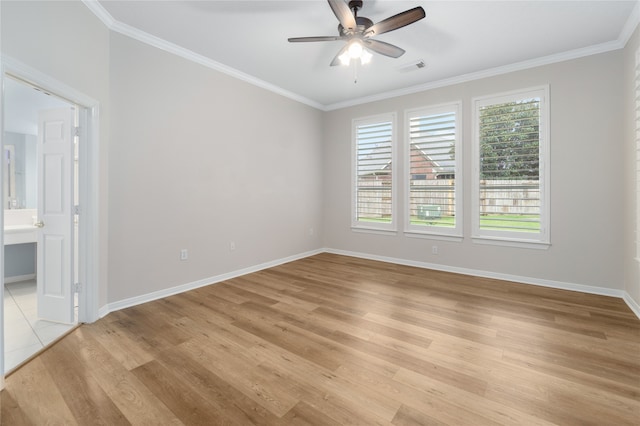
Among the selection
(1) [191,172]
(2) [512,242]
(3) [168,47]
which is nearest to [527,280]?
(2) [512,242]

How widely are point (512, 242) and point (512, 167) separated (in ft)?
3.52

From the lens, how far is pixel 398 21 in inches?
96.0

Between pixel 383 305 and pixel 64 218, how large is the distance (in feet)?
11.0

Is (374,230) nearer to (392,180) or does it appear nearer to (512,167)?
(392,180)

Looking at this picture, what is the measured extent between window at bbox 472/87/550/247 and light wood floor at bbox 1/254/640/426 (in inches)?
41.4

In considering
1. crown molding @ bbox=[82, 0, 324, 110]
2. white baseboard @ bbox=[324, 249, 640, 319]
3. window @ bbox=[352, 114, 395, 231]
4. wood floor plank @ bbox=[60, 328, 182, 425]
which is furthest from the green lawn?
wood floor plank @ bbox=[60, 328, 182, 425]

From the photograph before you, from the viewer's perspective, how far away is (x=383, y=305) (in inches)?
125

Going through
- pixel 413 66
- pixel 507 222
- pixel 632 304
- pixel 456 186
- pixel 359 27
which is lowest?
pixel 632 304

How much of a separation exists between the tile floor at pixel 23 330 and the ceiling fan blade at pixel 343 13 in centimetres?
361

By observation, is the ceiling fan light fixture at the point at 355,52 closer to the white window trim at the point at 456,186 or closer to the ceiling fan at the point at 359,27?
the ceiling fan at the point at 359,27

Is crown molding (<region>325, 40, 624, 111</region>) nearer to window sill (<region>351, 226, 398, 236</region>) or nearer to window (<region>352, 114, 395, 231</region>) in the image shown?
window (<region>352, 114, 395, 231</region>)

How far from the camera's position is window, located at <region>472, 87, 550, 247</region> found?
381 centimetres

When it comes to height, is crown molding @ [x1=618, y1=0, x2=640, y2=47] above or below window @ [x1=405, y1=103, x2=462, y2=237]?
above

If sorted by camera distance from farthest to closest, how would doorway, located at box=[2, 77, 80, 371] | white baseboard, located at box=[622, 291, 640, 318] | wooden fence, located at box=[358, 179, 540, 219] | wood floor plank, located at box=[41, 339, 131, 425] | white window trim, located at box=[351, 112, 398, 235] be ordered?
1. white window trim, located at box=[351, 112, 398, 235]
2. wooden fence, located at box=[358, 179, 540, 219]
3. white baseboard, located at box=[622, 291, 640, 318]
4. doorway, located at box=[2, 77, 80, 371]
5. wood floor plank, located at box=[41, 339, 131, 425]
